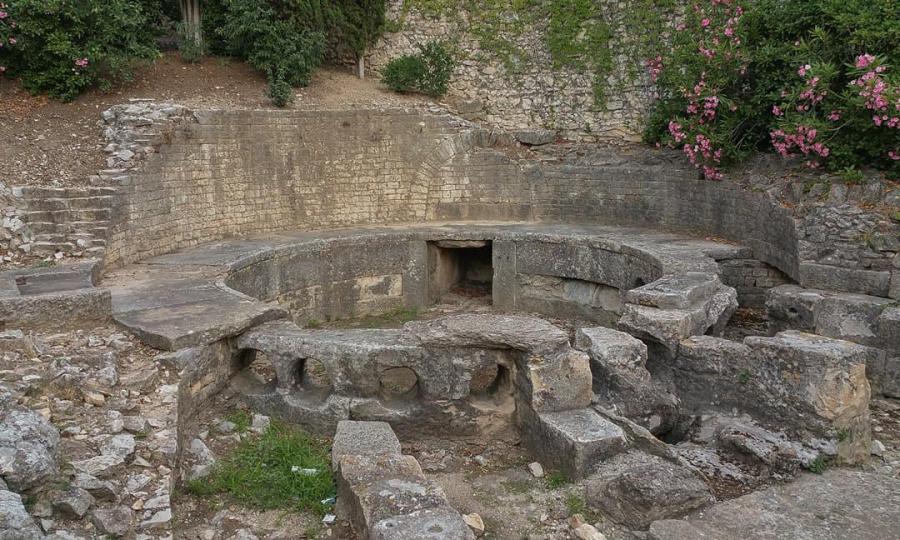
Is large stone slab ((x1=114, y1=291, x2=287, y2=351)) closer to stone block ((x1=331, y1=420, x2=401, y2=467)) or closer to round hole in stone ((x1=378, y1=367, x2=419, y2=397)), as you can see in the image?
round hole in stone ((x1=378, y1=367, x2=419, y2=397))

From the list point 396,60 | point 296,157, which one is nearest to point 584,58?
point 396,60

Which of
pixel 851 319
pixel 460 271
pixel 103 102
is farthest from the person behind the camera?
pixel 460 271

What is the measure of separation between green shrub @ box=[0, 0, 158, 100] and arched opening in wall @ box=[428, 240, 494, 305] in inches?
222

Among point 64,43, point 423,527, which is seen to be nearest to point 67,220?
point 64,43

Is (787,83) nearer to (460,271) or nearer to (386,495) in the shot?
(460,271)

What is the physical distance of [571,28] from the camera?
45.5 feet

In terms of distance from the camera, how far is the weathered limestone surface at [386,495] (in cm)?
409

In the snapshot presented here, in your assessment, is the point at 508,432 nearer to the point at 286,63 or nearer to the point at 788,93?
the point at 788,93

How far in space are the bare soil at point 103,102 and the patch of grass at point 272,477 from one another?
18.0ft

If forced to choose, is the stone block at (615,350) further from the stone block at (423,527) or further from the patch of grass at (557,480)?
the stone block at (423,527)

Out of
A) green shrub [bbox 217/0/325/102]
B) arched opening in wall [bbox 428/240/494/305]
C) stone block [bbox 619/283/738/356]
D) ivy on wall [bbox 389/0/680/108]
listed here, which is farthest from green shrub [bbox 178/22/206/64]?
stone block [bbox 619/283/738/356]

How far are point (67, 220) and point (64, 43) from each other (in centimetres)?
331

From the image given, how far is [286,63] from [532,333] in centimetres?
826

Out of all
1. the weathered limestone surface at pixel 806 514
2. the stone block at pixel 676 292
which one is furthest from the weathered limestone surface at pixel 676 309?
the weathered limestone surface at pixel 806 514
